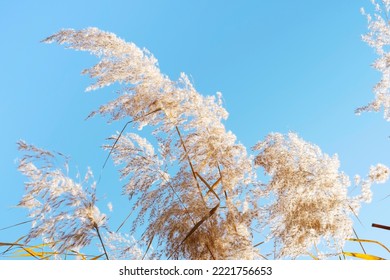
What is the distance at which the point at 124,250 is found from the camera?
3.21 metres

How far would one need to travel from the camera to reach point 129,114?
3.39 meters

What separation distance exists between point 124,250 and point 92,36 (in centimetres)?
127

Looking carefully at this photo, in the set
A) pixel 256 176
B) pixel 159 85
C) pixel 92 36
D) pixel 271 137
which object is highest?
pixel 92 36

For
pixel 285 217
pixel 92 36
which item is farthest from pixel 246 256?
pixel 92 36

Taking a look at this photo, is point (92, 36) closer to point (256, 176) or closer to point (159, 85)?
point (159, 85)

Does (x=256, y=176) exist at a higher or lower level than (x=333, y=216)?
higher

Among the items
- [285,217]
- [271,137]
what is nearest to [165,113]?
[271,137]
